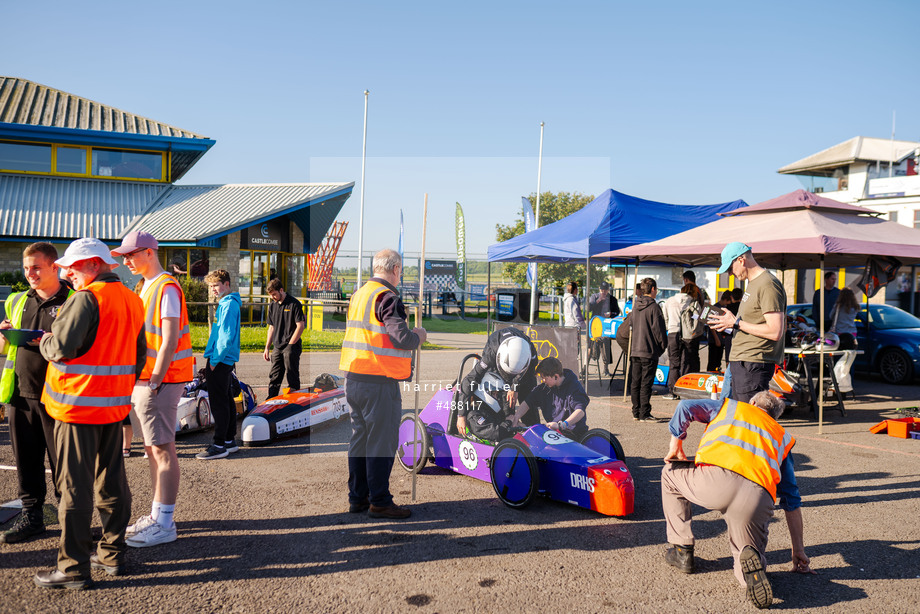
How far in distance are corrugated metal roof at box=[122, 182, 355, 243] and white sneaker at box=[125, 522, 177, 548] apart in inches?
619

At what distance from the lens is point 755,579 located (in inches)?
142

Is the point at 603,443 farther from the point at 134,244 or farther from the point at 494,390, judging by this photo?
the point at 134,244

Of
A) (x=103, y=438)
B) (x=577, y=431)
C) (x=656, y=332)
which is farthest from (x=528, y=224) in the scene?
(x=103, y=438)

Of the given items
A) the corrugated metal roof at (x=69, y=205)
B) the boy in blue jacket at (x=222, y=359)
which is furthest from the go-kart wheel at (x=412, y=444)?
the corrugated metal roof at (x=69, y=205)

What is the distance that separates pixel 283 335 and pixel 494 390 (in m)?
3.80

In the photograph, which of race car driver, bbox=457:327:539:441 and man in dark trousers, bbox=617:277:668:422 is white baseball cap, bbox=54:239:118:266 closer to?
race car driver, bbox=457:327:539:441

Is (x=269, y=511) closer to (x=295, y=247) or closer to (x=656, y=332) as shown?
(x=656, y=332)

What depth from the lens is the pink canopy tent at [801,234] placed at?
28.3 feet

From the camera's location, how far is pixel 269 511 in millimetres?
5102

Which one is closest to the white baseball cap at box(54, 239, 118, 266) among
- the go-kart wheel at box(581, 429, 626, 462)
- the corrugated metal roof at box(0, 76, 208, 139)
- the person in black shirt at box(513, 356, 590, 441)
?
the person in black shirt at box(513, 356, 590, 441)

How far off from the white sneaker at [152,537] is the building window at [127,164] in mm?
21022

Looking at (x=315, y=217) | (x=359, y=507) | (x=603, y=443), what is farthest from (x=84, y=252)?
(x=315, y=217)

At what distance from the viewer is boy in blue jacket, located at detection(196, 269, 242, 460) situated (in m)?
6.38

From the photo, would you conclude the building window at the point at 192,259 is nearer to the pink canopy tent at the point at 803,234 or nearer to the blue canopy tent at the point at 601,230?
the blue canopy tent at the point at 601,230
